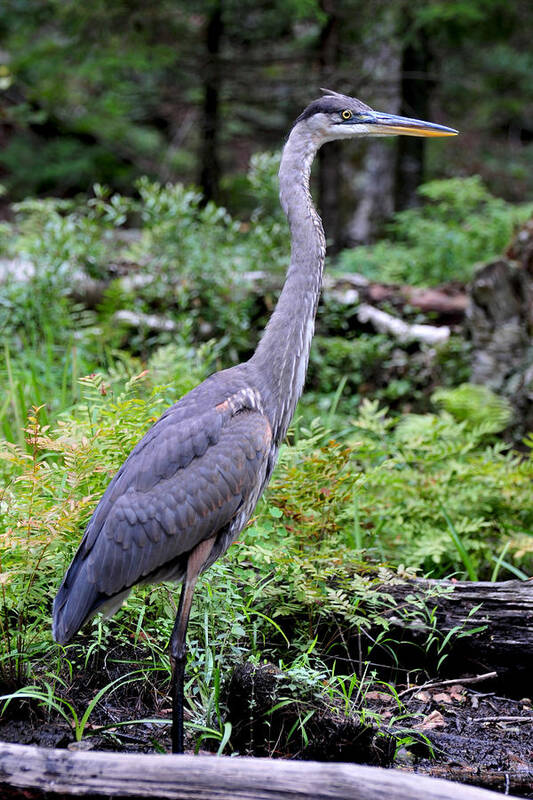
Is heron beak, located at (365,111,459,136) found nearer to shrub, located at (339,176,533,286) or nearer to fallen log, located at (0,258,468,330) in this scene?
fallen log, located at (0,258,468,330)

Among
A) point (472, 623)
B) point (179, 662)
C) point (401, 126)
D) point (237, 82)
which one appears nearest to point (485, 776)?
point (472, 623)

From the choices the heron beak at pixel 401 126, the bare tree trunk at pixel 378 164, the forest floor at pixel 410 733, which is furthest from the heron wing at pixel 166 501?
the bare tree trunk at pixel 378 164

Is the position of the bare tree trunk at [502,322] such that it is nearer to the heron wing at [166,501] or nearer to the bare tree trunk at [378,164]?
the heron wing at [166,501]

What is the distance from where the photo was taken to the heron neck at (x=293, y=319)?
11.4ft

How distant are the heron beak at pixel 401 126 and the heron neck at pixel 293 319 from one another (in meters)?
0.52

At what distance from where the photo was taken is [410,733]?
333 cm

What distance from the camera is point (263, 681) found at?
318 cm

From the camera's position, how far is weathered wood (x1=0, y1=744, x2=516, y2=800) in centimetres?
203

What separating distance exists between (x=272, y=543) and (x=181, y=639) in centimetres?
103

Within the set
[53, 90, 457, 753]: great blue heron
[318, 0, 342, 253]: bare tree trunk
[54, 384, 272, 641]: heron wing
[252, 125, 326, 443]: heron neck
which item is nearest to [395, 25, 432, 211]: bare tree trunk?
[318, 0, 342, 253]: bare tree trunk

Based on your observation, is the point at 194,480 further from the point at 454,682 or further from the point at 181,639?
the point at 454,682

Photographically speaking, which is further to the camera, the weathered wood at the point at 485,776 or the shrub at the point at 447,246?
the shrub at the point at 447,246

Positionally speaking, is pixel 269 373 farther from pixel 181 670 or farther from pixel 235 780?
pixel 235 780

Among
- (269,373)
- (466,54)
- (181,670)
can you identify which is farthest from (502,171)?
(181,670)
